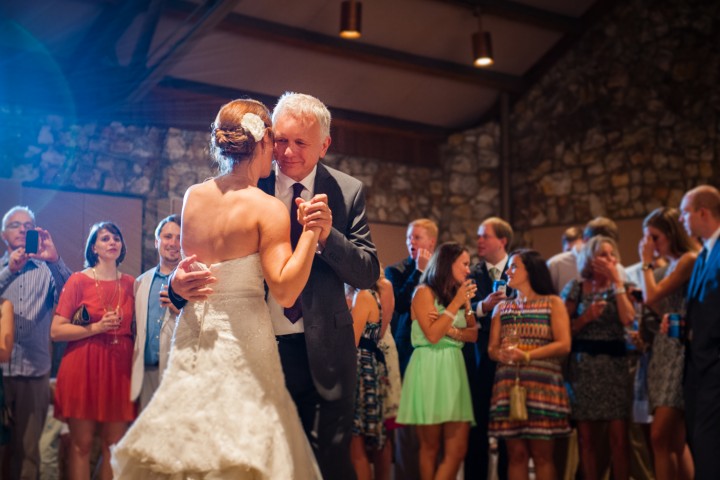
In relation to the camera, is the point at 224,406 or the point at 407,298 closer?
the point at 224,406

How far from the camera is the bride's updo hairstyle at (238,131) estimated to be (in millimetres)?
2342

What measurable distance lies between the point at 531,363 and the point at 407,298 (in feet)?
3.13

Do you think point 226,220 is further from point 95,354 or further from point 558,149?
point 558,149

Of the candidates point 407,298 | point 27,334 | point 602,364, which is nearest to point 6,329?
point 27,334

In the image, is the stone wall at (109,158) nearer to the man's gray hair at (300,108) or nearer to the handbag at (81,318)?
the handbag at (81,318)

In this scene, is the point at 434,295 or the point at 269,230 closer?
the point at 269,230

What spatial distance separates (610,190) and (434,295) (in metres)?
4.95

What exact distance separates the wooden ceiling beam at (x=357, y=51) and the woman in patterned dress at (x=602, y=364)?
417 centimetres

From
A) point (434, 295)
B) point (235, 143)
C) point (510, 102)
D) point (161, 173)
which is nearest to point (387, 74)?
point (510, 102)

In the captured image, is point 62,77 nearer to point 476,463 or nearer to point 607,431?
point 476,463

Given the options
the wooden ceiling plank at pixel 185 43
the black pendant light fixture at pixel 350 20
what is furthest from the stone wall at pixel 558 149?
the black pendant light fixture at pixel 350 20

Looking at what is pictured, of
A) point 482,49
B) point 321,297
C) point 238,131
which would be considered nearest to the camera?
point 238,131

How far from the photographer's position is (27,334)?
4820 millimetres

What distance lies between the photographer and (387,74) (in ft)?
29.2
